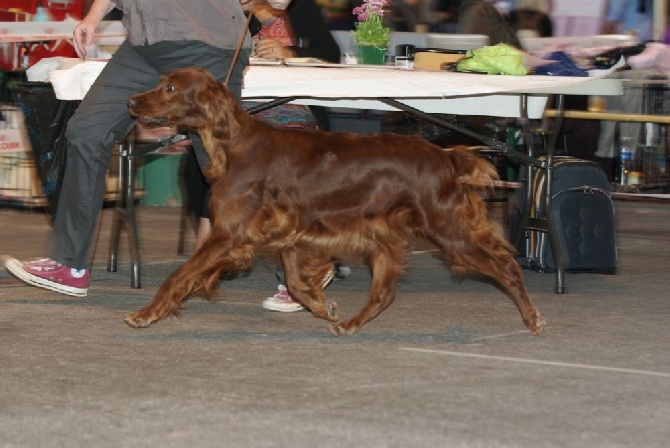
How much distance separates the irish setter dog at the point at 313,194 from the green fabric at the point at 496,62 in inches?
49.3

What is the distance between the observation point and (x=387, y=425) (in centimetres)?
377

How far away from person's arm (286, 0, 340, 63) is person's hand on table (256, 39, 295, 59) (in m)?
0.16

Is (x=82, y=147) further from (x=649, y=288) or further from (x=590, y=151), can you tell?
(x=590, y=151)

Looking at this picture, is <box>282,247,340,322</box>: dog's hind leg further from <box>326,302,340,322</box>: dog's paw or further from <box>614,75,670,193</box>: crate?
<box>614,75,670,193</box>: crate

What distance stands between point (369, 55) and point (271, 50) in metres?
0.55

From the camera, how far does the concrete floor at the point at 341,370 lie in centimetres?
371

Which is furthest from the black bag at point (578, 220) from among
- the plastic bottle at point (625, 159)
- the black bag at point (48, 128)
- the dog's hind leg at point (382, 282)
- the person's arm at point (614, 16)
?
the person's arm at point (614, 16)

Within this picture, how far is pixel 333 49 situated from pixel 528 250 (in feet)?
4.63

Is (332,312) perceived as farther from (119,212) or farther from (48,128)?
(48,128)

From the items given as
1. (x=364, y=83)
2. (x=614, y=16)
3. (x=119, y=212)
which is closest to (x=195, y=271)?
(x=364, y=83)

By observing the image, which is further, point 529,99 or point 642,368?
point 529,99

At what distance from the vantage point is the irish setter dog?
5117 mm

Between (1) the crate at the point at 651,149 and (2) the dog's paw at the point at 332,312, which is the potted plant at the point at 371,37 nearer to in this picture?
(2) the dog's paw at the point at 332,312

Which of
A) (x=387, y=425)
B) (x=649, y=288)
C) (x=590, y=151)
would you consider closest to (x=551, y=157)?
(x=649, y=288)
